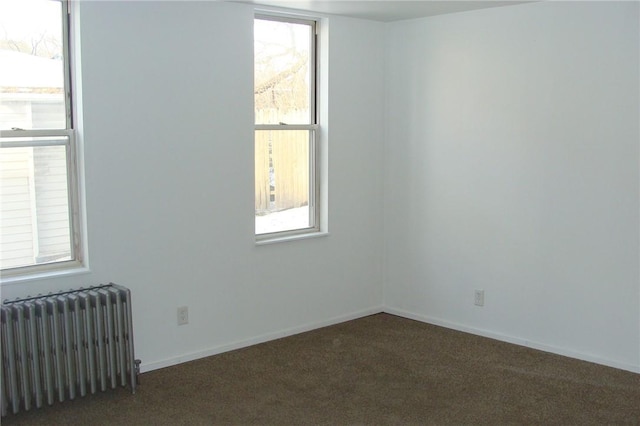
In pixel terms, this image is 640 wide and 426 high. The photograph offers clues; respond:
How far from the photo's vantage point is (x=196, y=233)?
4414mm

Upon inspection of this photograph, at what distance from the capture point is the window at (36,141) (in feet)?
12.2

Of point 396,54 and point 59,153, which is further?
point 396,54

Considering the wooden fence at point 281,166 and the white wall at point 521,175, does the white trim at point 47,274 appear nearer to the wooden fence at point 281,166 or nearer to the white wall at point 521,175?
the wooden fence at point 281,166

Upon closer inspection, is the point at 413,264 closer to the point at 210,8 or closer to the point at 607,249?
the point at 607,249

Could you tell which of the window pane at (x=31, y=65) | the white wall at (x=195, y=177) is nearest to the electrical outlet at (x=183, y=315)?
the white wall at (x=195, y=177)

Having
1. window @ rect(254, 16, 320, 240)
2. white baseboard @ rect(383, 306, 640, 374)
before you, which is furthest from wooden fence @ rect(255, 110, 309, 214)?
white baseboard @ rect(383, 306, 640, 374)

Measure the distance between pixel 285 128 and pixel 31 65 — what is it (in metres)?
1.78

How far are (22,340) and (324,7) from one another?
2.80 meters

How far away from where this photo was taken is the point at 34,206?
3.83m

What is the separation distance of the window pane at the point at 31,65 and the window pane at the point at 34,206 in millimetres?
168

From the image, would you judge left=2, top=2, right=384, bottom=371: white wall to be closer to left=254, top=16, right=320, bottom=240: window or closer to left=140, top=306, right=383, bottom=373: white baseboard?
left=140, top=306, right=383, bottom=373: white baseboard

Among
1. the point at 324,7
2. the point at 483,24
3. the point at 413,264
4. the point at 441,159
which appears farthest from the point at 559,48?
the point at 413,264

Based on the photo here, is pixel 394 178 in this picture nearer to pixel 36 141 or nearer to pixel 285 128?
pixel 285 128

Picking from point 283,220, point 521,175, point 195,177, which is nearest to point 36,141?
point 195,177
